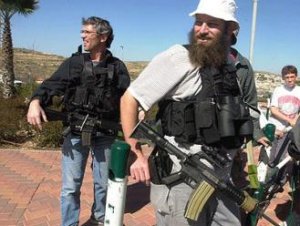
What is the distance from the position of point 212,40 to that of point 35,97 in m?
1.67

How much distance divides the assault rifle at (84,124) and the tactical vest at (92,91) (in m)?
0.06

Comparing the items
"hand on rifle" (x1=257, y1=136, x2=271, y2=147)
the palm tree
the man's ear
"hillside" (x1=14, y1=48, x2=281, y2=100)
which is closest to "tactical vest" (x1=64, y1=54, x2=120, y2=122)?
the man's ear

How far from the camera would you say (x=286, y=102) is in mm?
5320

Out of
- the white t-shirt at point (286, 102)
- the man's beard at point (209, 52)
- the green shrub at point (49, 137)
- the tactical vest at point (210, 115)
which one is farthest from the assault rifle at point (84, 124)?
the green shrub at point (49, 137)

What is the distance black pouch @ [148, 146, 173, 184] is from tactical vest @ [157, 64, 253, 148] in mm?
121

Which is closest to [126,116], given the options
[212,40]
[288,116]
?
[212,40]

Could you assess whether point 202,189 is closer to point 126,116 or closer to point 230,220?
point 230,220

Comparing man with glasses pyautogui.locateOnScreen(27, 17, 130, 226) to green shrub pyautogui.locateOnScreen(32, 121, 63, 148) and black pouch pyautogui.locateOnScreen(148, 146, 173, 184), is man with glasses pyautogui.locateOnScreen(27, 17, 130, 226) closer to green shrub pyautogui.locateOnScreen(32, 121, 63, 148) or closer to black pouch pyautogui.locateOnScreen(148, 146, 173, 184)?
black pouch pyautogui.locateOnScreen(148, 146, 173, 184)

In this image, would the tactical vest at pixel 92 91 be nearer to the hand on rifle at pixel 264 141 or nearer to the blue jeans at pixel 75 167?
the blue jeans at pixel 75 167

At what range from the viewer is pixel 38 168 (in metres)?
6.29

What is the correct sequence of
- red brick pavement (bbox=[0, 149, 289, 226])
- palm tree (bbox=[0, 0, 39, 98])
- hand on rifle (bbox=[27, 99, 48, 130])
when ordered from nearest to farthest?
hand on rifle (bbox=[27, 99, 48, 130]), red brick pavement (bbox=[0, 149, 289, 226]), palm tree (bbox=[0, 0, 39, 98])

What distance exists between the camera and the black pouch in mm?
2391

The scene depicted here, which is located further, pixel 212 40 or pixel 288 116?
pixel 288 116

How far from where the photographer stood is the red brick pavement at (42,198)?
446 centimetres
